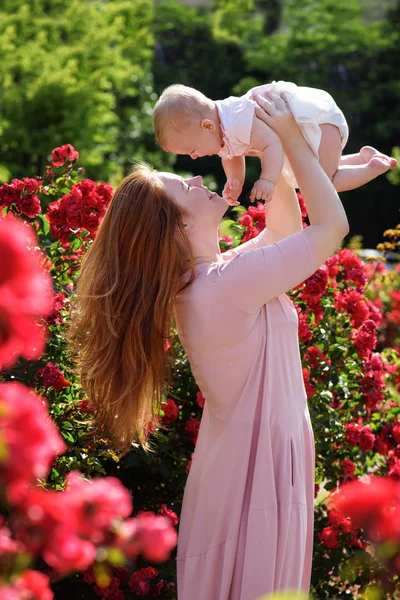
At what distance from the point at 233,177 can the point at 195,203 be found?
0.38 metres

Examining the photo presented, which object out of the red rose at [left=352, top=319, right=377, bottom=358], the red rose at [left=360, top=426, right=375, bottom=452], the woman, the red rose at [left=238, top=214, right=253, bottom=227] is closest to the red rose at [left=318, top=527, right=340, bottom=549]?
the red rose at [left=360, top=426, right=375, bottom=452]

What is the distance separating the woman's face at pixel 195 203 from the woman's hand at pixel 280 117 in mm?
297

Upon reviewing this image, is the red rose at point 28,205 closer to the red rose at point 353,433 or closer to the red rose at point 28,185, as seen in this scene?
the red rose at point 28,185

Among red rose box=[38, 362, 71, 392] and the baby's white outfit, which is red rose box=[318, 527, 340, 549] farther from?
the baby's white outfit

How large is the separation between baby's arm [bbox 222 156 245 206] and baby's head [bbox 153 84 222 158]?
3.0 inches

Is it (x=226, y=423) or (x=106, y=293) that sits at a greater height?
(x=106, y=293)

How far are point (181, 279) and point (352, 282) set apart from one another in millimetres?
1731

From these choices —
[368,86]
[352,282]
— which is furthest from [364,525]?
[368,86]

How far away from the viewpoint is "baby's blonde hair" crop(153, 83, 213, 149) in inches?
106

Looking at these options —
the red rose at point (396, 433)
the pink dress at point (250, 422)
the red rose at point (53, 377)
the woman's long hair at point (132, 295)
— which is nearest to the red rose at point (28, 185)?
the red rose at point (53, 377)

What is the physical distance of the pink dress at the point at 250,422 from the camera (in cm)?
234

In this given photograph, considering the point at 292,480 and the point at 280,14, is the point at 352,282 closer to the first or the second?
the point at 292,480

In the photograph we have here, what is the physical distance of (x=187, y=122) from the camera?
107 inches

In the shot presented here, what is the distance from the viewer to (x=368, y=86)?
2598cm
